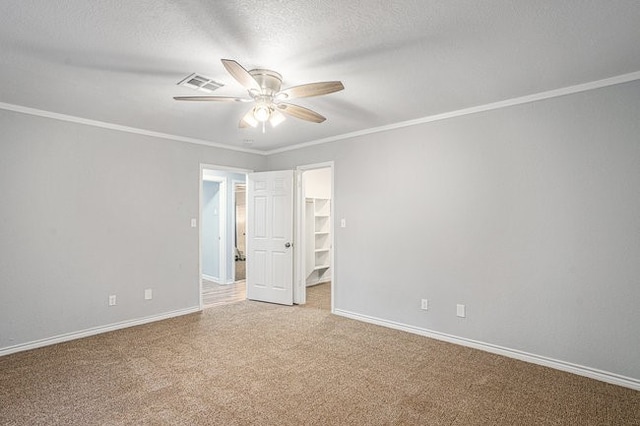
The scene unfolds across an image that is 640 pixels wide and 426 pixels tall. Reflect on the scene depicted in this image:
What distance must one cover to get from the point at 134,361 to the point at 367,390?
2174 mm

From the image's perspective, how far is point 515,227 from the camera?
326 centimetres

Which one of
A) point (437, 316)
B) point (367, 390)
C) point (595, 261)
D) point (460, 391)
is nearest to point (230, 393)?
point (367, 390)

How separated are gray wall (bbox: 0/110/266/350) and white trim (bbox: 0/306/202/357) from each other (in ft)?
0.15

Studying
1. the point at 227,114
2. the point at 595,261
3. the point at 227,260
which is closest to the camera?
the point at 595,261

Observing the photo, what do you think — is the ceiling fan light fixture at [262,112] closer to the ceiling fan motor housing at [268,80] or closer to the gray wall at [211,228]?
the ceiling fan motor housing at [268,80]

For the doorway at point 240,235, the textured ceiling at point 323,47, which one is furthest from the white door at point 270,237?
the doorway at point 240,235

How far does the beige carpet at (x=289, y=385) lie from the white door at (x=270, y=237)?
4.65 feet

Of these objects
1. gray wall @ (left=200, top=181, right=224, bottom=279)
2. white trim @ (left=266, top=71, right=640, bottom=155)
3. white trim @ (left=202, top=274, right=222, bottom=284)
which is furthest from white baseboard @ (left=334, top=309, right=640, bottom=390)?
gray wall @ (left=200, top=181, right=224, bottom=279)

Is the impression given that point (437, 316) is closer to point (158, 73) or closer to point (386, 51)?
point (386, 51)

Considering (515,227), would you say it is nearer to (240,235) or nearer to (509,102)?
(509,102)

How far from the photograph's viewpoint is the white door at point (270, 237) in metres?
5.21

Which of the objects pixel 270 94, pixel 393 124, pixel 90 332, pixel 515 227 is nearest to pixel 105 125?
pixel 90 332

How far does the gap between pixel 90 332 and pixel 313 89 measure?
12.2 feet

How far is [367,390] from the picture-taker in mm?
2664
